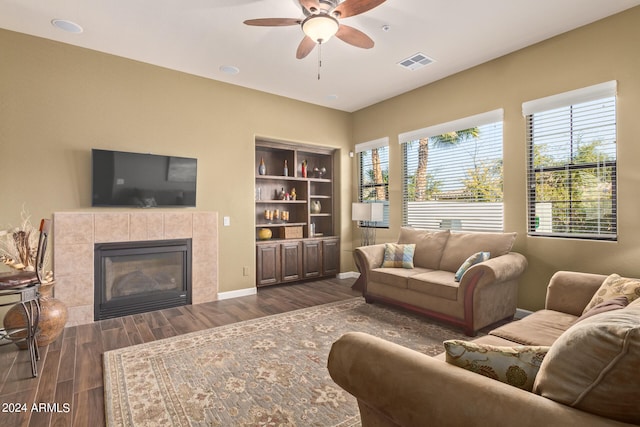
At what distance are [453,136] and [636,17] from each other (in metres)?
2.05

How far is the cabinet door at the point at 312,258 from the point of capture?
5613mm

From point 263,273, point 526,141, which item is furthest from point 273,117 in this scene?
point 526,141

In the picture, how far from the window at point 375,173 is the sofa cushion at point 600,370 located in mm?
4668

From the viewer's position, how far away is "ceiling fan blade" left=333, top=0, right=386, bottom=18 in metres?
2.51

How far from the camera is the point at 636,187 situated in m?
3.02

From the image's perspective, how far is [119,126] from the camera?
3975 mm

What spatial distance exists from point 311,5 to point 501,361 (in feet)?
9.02

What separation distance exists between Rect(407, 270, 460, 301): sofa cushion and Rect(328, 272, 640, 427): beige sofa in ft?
7.59

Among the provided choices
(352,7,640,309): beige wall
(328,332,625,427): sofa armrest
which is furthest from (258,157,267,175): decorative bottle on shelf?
(328,332,625,427): sofa armrest

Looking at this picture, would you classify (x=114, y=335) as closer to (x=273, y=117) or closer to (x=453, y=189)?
(x=273, y=117)

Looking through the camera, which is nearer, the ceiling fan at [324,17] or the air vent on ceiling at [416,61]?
the ceiling fan at [324,17]

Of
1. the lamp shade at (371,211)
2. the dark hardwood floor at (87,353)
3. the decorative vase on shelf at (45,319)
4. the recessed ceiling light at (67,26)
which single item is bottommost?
the dark hardwood floor at (87,353)

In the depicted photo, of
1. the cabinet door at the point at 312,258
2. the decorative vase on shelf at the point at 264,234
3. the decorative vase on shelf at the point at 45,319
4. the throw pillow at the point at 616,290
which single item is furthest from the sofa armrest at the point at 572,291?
the decorative vase on shelf at the point at 45,319

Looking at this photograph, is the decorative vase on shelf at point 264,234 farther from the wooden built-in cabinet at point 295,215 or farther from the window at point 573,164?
the window at point 573,164
